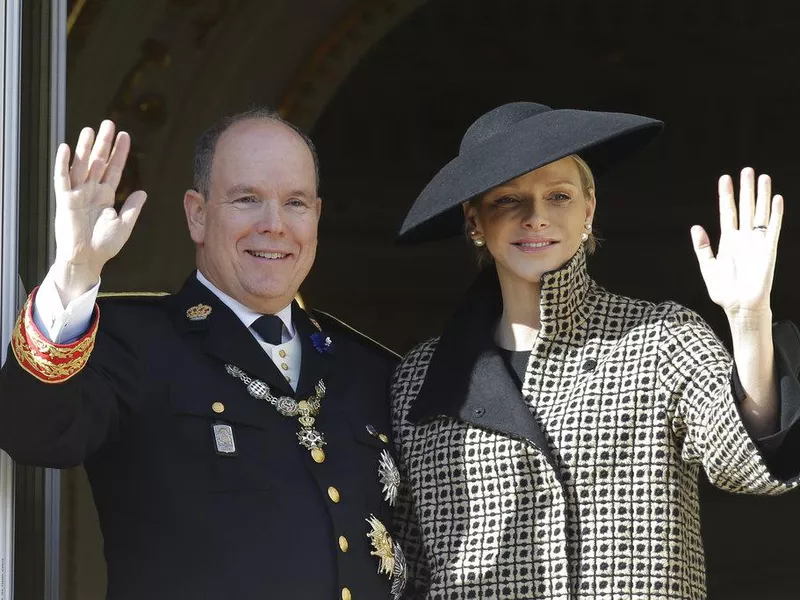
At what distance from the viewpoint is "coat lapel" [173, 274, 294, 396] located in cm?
272

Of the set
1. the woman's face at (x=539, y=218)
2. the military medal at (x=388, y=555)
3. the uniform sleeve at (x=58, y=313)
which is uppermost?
the woman's face at (x=539, y=218)

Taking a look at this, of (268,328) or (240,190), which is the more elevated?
(240,190)

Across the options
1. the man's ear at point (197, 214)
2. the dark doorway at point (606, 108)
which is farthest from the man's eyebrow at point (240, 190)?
the dark doorway at point (606, 108)

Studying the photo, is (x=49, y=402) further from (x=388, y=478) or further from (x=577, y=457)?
(x=577, y=457)

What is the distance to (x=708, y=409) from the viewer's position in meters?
2.51

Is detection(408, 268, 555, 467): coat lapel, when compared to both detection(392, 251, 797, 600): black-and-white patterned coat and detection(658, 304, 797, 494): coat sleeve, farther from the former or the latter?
detection(658, 304, 797, 494): coat sleeve

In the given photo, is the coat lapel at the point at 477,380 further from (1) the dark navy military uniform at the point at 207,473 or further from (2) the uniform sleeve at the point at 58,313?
(2) the uniform sleeve at the point at 58,313

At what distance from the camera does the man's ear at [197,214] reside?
2904 millimetres

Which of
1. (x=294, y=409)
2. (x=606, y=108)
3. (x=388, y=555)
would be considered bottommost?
(x=388, y=555)

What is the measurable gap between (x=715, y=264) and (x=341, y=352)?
32.0 inches

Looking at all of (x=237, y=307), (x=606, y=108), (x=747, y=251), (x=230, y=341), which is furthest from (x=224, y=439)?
(x=606, y=108)

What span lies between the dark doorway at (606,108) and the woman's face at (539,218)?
247 centimetres

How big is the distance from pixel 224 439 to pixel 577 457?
578 millimetres

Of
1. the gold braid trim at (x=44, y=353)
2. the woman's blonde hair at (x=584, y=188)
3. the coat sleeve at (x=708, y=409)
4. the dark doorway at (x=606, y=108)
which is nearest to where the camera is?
the gold braid trim at (x=44, y=353)
